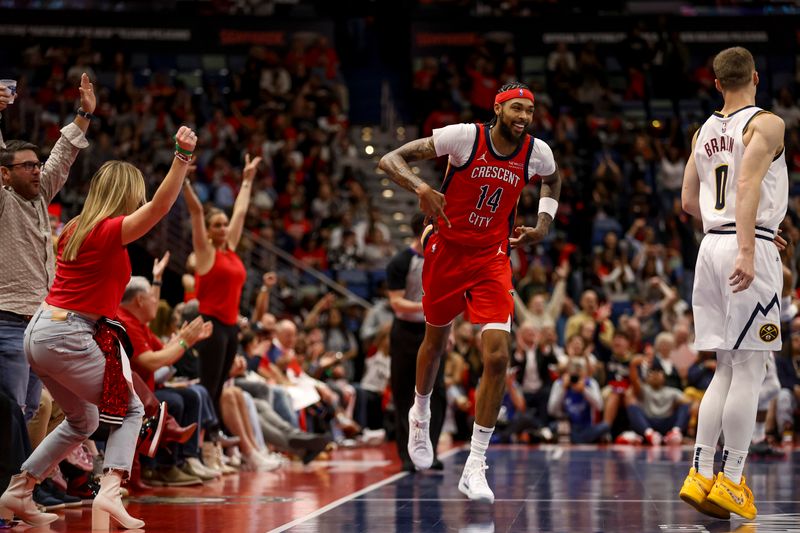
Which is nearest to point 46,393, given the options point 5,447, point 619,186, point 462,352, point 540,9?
point 5,447

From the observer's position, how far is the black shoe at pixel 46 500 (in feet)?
22.2

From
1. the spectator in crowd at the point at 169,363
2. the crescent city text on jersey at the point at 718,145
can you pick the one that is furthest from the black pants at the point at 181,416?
the crescent city text on jersey at the point at 718,145

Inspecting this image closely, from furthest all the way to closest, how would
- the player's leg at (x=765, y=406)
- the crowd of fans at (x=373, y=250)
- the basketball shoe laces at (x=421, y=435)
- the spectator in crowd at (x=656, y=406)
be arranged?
the spectator in crowd at (x=656, y=406)
the crowd of fans at (x=373, y=250)
the player's leg at (x=765, y=406)
the basketball shoe laces at (x=421, y=435)

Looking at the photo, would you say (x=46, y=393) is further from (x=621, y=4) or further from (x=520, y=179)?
(x=621, y=4)

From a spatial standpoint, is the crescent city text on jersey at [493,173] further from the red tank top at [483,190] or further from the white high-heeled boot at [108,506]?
the white high-heeled boot at [108,506]

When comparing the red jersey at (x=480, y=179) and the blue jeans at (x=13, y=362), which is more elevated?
the red jersey at (x=480, y=179)

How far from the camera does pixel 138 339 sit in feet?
25.8

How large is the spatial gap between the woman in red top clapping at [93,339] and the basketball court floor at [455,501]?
331 millimetres

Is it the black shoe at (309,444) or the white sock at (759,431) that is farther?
the white sock at (759,431)

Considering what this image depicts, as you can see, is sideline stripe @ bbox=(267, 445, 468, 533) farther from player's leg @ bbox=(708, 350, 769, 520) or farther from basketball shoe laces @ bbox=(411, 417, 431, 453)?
player's leg @ bbox=(708, 350, 769, 520)

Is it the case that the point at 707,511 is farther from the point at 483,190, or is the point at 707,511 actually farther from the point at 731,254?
the point at 483,190

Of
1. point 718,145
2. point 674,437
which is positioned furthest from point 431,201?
point 674,437

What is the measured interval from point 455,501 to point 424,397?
0.73 meters

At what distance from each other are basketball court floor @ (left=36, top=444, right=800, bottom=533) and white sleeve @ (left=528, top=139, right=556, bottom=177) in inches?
81.2
